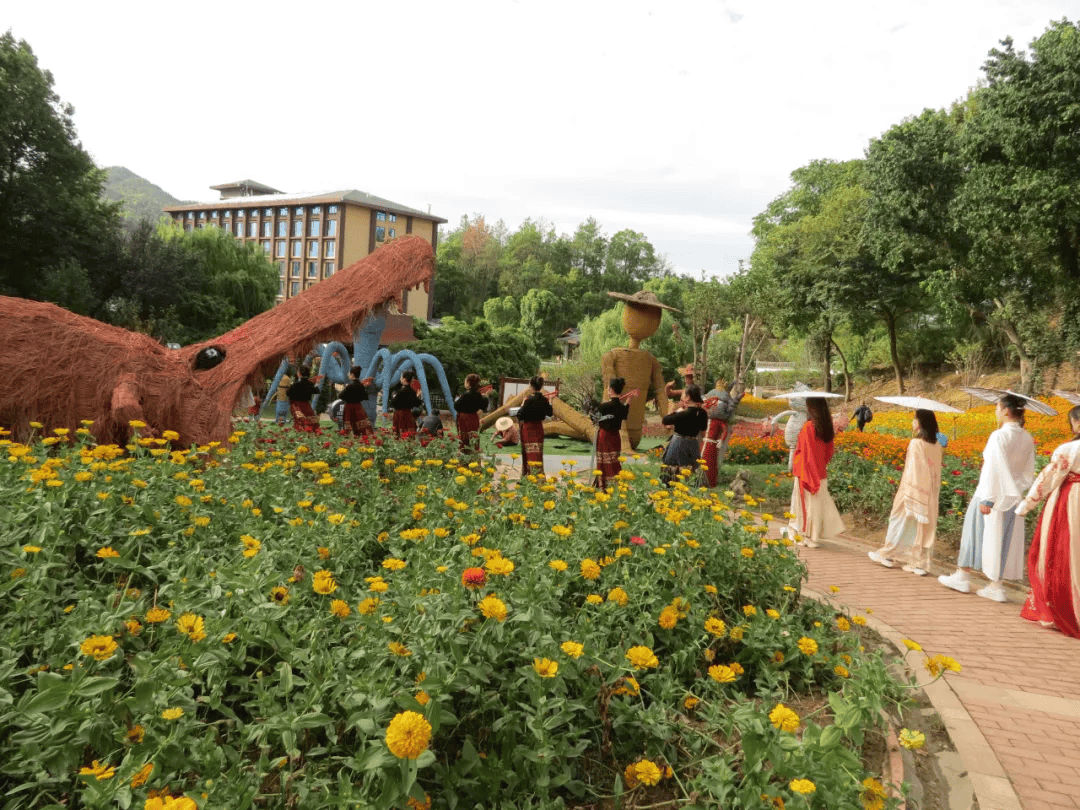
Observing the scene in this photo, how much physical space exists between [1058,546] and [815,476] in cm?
210

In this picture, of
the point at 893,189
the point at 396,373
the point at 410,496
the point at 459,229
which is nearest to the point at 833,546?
the point at 410,496

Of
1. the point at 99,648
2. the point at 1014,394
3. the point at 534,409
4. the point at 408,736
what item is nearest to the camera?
the point at 408,736

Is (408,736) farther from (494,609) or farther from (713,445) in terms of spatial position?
(713,445)

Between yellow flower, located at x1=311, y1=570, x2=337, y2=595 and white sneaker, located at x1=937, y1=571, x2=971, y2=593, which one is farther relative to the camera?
white sneaker, located at x1=937, y1=571, x2=971, y2=593

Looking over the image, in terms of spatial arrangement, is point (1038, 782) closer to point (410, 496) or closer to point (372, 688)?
point (372, 688)

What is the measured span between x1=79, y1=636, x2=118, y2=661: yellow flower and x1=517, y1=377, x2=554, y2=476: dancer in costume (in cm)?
606

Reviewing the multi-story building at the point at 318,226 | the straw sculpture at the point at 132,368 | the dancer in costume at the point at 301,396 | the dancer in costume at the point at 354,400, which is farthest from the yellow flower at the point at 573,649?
the multi-story building at the point at 318,226

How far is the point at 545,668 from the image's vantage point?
6.88 feet

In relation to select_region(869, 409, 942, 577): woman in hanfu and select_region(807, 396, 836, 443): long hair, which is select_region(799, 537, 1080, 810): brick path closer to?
select_region(869, 409, 942, 577): woman in hanfu

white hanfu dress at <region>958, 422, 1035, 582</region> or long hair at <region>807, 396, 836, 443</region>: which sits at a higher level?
long hair at <region>807, 396, 836, 443</region>

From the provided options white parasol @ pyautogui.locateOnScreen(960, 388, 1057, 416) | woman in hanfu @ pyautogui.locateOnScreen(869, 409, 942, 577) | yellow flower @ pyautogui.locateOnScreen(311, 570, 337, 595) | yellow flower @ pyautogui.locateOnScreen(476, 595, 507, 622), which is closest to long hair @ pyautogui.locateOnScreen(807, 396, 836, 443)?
woman in hanfu @ pyautogui.locateOnScreen(869, 409, 942, 577)

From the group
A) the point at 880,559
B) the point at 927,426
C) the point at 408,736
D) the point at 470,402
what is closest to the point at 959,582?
the point at 880,559

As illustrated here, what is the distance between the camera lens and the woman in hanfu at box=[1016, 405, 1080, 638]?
5043 millimetres

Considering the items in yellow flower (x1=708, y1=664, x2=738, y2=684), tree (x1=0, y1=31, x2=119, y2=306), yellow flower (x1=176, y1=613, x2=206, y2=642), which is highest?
tree (x1=0, y1=31, x2=119, y2=306)
